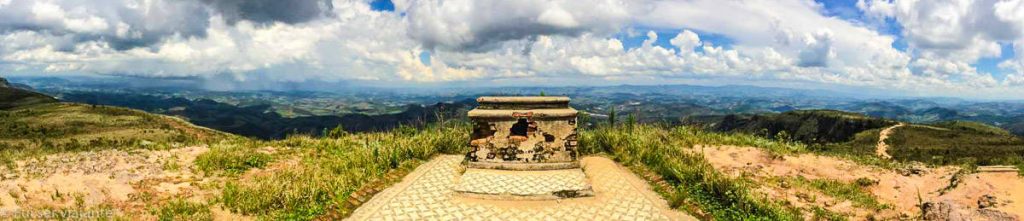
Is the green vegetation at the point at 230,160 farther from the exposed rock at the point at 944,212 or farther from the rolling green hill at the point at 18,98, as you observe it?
the rolling green hill at the point at 18,98

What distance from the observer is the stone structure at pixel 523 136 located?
40.9 ft

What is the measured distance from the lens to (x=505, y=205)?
927 centimetres

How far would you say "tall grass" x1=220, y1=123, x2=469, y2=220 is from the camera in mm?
8570

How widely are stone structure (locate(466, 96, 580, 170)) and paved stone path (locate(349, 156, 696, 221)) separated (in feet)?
5.43

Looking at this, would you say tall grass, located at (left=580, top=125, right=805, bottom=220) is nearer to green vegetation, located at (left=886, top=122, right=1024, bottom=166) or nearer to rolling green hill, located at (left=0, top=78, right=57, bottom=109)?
green vegetation, located at (left=886, top=122, right=1024, bottom=166)

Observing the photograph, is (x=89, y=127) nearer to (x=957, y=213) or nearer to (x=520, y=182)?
(x=520, y=182)

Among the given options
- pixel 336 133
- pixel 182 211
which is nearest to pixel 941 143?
pixel 336 133

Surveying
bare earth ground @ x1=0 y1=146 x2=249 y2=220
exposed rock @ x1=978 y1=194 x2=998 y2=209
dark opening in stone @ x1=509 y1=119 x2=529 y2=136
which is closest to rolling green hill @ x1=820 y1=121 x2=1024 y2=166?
exposed rock @ x1=978 y1=194 x2=998 y2=209

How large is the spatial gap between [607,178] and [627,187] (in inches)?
34.8

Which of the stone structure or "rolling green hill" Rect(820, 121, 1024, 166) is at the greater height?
the stone structure

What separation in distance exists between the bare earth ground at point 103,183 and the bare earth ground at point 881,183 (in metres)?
11.1

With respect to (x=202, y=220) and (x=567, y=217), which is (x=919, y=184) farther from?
(x=202, y=220)

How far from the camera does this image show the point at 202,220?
785 centimetres

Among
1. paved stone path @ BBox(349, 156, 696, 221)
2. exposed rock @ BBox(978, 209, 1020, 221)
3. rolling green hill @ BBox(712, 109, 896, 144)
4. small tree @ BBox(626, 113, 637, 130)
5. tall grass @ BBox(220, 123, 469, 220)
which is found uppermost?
small tree @ BBox(626, 113, 637, 130)
